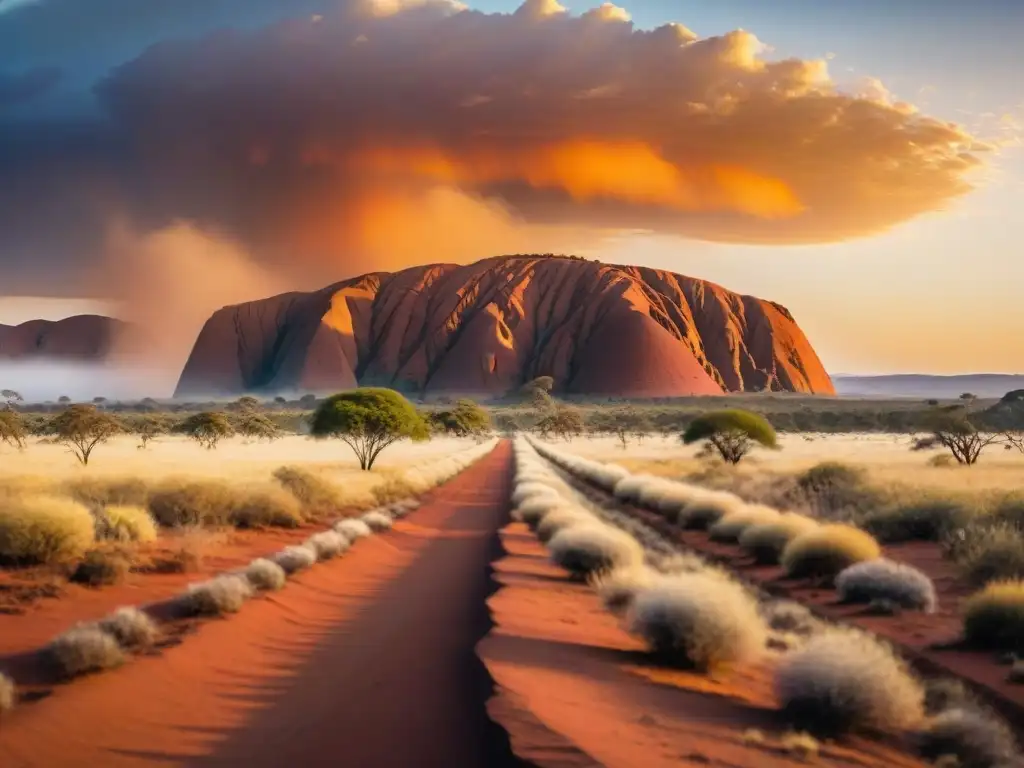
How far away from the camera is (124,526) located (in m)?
16.6

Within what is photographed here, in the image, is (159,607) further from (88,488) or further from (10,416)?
(10,416)

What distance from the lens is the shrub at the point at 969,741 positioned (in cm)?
666

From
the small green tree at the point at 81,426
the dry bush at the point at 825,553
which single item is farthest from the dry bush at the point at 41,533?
the small green tree at the point at 81,426

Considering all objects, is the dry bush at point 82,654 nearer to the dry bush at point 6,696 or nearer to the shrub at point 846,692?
the dry bush at point 6,696

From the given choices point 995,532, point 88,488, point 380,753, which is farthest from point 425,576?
point 88,488

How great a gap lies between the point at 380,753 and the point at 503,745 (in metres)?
0.97

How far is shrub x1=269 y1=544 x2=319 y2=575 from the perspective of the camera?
1478 cm

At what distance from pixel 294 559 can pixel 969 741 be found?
443 inches

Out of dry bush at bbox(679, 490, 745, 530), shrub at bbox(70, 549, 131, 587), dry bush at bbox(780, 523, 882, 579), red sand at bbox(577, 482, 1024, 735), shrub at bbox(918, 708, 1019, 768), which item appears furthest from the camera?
dry bush at bbox(679, 490, 745, 530)

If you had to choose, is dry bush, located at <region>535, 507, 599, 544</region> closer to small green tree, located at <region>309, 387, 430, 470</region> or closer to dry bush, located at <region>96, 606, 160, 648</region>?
dry bush, located at <region>96, 606, 160, 648</region>

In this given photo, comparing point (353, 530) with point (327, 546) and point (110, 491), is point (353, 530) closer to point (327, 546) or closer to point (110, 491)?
point (327, 546)

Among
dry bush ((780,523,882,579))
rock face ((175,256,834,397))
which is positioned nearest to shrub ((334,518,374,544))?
Answer: dry bush ((780,523,882,579))

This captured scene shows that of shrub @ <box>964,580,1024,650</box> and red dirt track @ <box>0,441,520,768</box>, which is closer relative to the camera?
red dirt track @ <box>0,441,520,768</box>

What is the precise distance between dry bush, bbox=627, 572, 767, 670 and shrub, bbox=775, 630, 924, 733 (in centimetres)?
150
